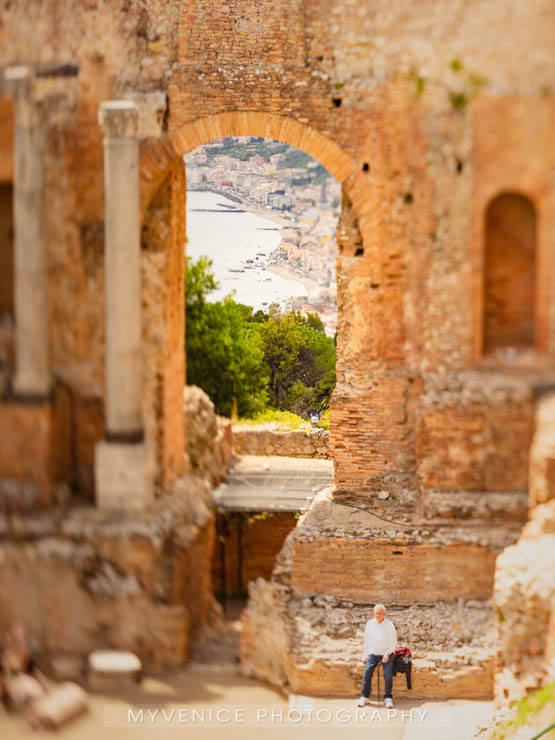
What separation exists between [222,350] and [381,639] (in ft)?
16.0

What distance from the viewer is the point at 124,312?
320 inches

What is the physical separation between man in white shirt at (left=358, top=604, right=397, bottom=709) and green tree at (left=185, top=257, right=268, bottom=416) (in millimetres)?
4477

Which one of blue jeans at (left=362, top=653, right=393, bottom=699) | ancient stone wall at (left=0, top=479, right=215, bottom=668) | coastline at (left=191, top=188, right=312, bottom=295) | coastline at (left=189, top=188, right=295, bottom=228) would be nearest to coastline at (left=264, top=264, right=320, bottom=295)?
coastline at (left=191, top=188, right=312, bottom=295)

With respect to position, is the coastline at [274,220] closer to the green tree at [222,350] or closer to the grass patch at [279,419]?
the green tree at [222,350]

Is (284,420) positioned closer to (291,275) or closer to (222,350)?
(222,350)

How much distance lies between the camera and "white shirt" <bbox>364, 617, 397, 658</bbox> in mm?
7297

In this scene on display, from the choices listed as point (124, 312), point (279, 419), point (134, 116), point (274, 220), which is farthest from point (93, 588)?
point (279, 419)

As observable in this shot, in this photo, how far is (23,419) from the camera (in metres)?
8.28

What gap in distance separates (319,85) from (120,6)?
74.1 inches

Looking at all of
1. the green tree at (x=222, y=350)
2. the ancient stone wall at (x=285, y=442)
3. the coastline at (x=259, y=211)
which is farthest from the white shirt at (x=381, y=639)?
the green tree at (x=222, y=350)

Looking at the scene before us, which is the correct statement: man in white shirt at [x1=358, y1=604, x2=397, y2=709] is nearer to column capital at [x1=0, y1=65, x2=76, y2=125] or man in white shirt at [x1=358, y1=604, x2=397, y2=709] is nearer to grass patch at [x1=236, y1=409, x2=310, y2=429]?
grass patch at [x1=236, y1=409, x2=310, y2=429]

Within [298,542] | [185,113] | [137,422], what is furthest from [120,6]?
[298,542]

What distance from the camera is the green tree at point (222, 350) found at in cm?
1088

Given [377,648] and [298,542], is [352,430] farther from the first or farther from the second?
[377,648]
